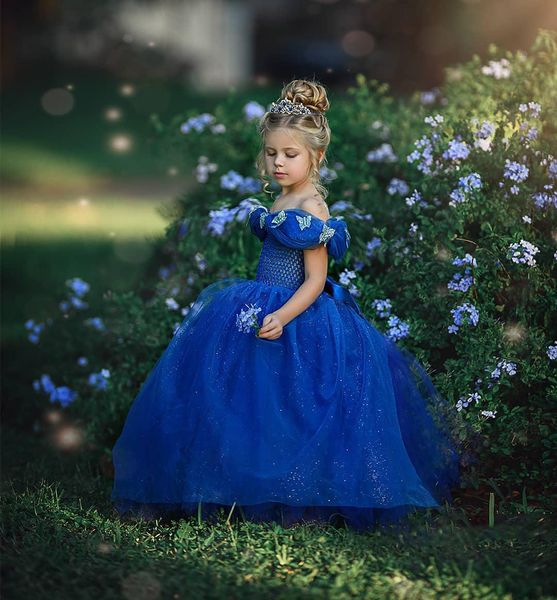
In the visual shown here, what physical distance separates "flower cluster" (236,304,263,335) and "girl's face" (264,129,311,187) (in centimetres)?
51

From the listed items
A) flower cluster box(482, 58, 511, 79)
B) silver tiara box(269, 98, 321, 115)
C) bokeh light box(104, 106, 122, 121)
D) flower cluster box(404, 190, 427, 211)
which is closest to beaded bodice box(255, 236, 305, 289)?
silver tiara box(269, 98, 321, 115)

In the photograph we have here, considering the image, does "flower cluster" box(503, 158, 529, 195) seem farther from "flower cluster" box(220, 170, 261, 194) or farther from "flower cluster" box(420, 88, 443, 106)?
"flower cluster" box(420, 88, 443, 106)

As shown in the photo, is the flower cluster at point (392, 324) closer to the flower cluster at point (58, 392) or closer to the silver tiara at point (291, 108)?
the silver tiara at point (291, 108)

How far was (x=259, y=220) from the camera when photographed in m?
3.61

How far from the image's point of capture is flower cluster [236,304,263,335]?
337 centimetres

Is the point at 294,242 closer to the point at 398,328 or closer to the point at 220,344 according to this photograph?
the point at 220,344

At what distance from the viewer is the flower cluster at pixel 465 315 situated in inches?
146

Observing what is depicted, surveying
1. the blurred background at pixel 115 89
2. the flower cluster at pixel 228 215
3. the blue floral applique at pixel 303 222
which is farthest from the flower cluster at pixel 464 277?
the blurred background at pixel 115 89

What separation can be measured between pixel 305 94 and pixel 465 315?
3.54ft

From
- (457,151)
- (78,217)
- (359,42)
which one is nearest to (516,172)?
(457,151)

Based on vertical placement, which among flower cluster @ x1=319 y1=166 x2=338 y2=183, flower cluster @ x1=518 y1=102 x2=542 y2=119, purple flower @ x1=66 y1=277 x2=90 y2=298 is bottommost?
purple flower @ x1=66 y1=277 x2=90 y2=298

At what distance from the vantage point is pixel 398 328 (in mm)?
3889

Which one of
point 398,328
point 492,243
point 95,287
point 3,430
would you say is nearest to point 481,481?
point 398,328

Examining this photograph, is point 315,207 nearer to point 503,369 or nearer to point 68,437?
point 503,369
